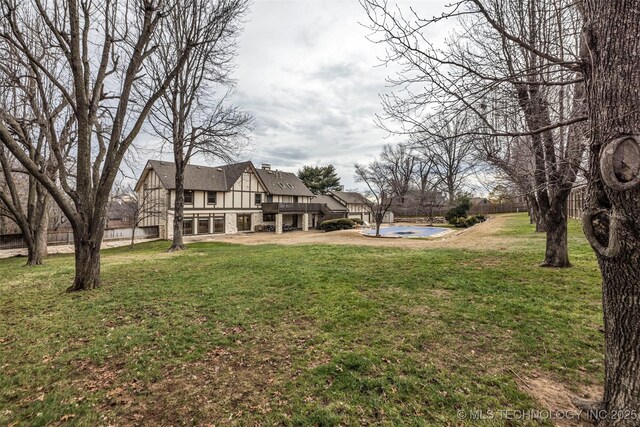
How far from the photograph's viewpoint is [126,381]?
3.04 metres

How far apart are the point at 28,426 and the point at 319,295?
422 centimetres

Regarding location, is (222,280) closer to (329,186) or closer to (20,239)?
(20,239)

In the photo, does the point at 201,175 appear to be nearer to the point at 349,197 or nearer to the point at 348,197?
the point at 348,197

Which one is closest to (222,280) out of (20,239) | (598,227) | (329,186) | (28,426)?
(28,426)

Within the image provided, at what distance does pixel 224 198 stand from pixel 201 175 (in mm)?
3004

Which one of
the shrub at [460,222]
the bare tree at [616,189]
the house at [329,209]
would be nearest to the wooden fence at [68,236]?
the house at [329,209]

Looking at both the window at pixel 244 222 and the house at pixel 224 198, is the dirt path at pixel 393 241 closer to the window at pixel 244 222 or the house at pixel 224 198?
the house at pixel 224 198

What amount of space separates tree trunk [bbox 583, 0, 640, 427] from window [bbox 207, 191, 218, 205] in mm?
27284

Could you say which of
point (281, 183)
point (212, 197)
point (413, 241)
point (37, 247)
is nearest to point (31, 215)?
point (37, 247)

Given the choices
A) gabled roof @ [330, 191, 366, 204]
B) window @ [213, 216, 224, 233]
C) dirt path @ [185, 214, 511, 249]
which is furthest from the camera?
gabled roof @ [330, 191, 366, 204]

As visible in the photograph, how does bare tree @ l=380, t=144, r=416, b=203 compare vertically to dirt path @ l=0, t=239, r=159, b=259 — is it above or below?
above

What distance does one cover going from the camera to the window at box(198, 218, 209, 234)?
25772 mm

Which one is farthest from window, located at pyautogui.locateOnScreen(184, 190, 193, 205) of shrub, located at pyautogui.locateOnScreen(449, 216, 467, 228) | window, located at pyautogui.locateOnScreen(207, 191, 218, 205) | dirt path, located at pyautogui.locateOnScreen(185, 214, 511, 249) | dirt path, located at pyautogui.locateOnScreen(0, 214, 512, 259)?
shrub, located at pyautogui.locateOnScreen(449, 216, 467, 228)

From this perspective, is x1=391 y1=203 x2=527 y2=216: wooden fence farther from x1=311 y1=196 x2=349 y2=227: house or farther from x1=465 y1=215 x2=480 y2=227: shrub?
x1=465 y1=215 x2=480 y2=227: shrub
